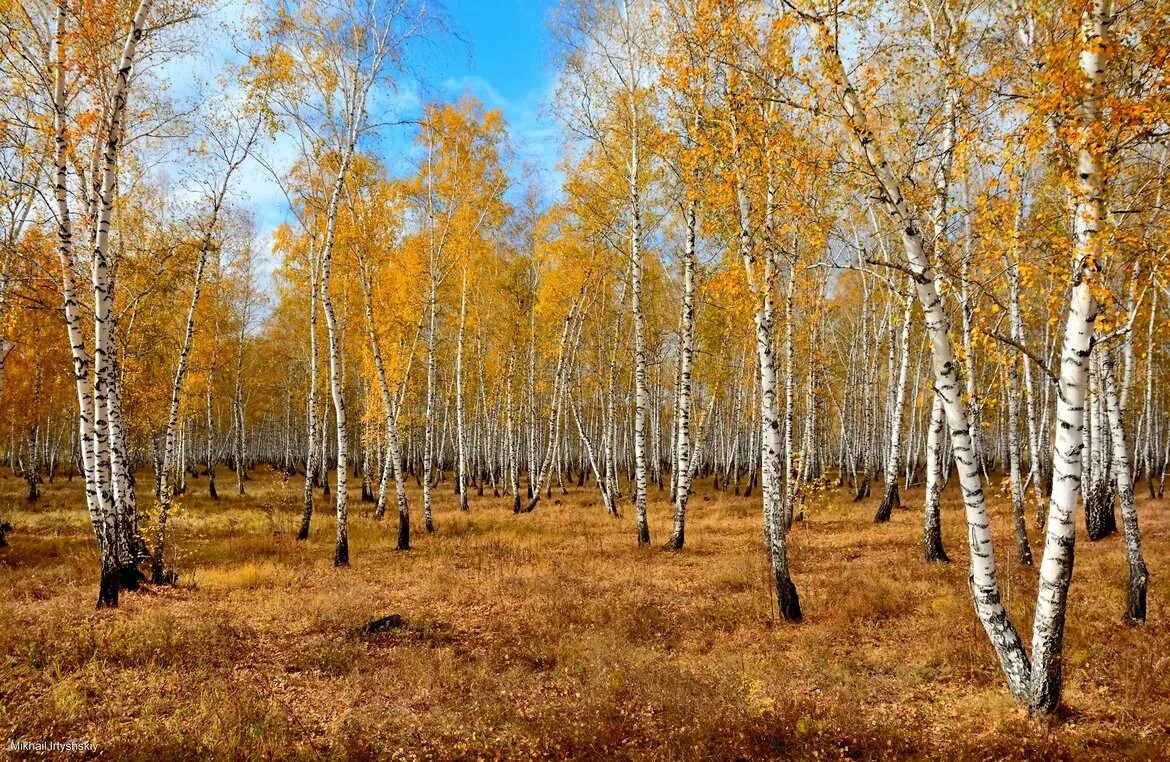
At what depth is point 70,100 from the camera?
9.12 metres

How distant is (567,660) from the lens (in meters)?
7.36

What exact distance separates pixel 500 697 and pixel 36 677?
206 inches

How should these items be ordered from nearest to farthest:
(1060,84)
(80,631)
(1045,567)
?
(1060,84) → (1045,567) → (80,631)

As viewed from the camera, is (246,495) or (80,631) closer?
(80,631)

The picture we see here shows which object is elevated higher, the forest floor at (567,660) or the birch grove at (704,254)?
the birch grove at (704,254)

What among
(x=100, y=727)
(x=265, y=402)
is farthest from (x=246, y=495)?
(x=100, y=727)

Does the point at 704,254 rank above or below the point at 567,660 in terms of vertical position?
above

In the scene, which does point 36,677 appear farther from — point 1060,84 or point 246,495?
point 246,495

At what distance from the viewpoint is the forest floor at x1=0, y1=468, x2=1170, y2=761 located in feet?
17.3

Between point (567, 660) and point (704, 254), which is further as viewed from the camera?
point (704, 254)

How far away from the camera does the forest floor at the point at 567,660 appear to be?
527cm

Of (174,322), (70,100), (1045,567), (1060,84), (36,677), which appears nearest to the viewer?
(1060,84)

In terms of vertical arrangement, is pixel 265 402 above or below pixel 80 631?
above

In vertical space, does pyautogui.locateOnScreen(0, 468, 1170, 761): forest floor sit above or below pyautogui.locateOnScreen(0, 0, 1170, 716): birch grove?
below
